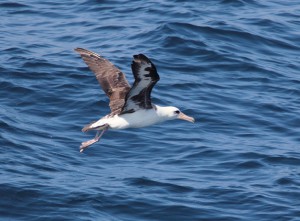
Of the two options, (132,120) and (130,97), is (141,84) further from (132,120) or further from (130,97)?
(132,120)

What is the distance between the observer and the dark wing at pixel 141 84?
12.2 metres

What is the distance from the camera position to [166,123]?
Answer: 55.7ft

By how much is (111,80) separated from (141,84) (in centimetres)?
157

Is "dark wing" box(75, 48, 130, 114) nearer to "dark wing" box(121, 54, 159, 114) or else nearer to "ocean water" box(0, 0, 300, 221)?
"dark wing" box(121, 54, 159, 114)

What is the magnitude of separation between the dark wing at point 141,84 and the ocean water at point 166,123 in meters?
1.79

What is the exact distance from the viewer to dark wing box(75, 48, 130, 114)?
14072 mm

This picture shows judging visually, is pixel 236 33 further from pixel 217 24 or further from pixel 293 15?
pixel 293 15

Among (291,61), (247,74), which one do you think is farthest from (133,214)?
(291,61)

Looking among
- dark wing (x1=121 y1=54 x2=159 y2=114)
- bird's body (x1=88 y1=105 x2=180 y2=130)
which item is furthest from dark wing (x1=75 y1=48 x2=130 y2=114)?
dark wing (x1=121 y1=54 x2=159 y2=114)

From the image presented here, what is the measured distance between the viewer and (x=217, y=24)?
2178 cm

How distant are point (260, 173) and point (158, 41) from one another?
6.13 meters

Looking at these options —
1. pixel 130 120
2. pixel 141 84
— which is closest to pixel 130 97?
pixel 130 120

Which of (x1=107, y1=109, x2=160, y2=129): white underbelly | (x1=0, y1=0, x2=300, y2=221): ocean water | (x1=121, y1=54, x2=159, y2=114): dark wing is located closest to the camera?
(x1=121, y1=54, x2=159, y2=114): dark wing

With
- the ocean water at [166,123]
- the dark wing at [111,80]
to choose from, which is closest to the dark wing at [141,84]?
the dark wing at [111,80]
